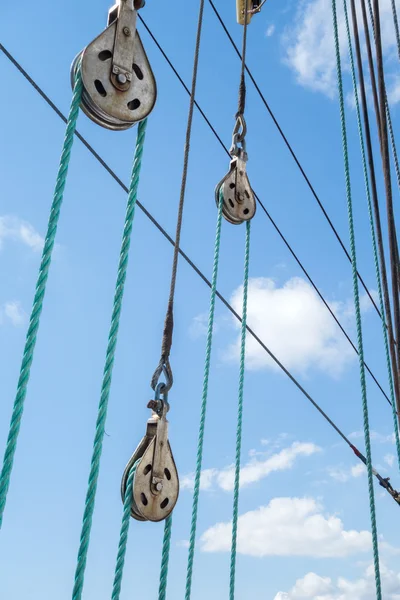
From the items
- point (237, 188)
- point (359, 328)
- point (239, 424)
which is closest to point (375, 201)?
point (359, 328)

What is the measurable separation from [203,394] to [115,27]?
82cm

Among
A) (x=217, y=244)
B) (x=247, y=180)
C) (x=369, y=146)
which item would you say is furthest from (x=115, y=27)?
(x=369, y=146)

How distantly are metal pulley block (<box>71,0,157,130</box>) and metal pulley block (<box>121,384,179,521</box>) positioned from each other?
512 mm

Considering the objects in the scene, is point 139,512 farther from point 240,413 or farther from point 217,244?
point 217,244

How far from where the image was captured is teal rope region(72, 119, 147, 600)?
979 mm

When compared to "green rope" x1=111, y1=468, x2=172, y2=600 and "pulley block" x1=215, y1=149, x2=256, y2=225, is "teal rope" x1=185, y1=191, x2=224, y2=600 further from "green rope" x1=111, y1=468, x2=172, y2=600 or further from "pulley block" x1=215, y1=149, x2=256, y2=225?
"green rope" x1=111, y1=468, x2=172, y2=600

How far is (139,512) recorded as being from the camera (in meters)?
1.16

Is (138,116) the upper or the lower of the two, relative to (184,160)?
lower

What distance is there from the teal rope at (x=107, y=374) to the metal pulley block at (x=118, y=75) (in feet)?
0.17

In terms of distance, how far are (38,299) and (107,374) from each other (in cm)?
17

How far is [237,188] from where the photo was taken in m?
1.88

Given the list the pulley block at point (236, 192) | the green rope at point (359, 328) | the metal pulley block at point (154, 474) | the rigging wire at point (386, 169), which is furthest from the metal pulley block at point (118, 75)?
the rigging wire at point (386, 169)

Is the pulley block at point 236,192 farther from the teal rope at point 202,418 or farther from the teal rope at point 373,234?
the teal rope at point 373,234

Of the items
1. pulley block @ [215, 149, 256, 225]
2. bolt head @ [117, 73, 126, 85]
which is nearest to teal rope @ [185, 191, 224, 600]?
pulley block @ [215, 149, 256, 225]
